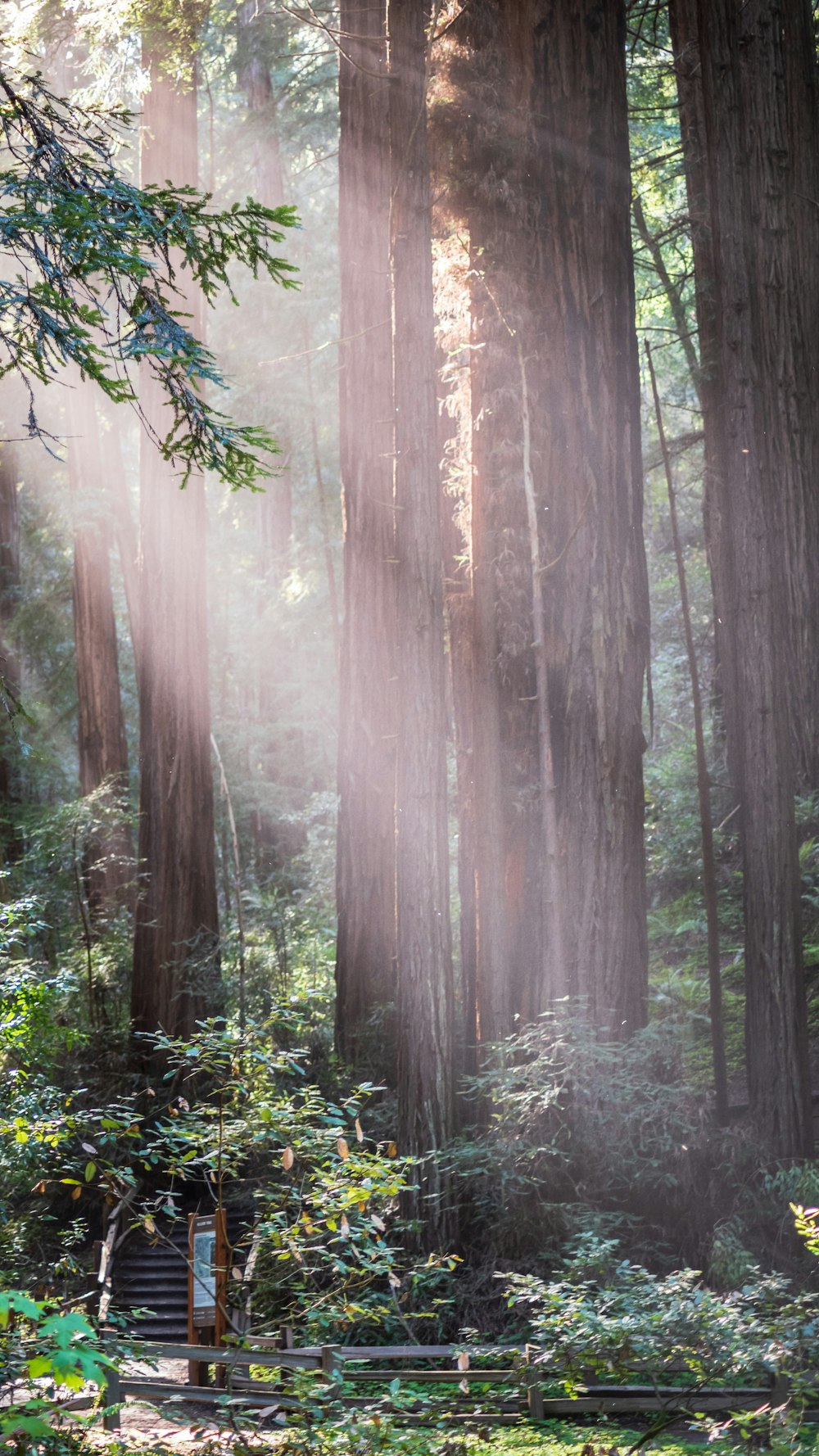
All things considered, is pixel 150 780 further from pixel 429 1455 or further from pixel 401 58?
pixel 429 1455

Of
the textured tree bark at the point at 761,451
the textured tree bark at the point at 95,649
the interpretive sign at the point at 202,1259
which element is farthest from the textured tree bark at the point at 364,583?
the textured tree bark at the point at 95,649

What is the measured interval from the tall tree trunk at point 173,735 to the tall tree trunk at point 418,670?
4974mm

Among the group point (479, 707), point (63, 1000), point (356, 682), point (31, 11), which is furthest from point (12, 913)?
point (31, 11)

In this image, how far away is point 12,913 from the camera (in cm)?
780

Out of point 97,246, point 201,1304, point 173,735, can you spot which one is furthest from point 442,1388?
point 173,735

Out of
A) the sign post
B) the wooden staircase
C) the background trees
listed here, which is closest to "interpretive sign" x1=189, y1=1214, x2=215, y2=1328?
the sign post

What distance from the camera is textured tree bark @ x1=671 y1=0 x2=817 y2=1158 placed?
31.9 ft

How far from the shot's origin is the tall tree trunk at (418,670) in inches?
369

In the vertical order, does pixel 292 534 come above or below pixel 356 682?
above

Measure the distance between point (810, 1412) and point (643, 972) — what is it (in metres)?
4.67

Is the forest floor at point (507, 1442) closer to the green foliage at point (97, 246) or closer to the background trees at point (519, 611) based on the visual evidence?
the background trees at point (519, 611)

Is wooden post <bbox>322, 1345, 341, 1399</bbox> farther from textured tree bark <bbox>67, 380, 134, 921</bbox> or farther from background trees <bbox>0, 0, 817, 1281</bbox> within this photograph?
textured tree bark <bbox>67, 380, 134, 921</bbox>

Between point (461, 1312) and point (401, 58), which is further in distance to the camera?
point (401, 58)

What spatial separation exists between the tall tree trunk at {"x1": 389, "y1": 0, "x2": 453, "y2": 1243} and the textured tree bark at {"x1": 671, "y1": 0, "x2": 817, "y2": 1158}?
2.44m
